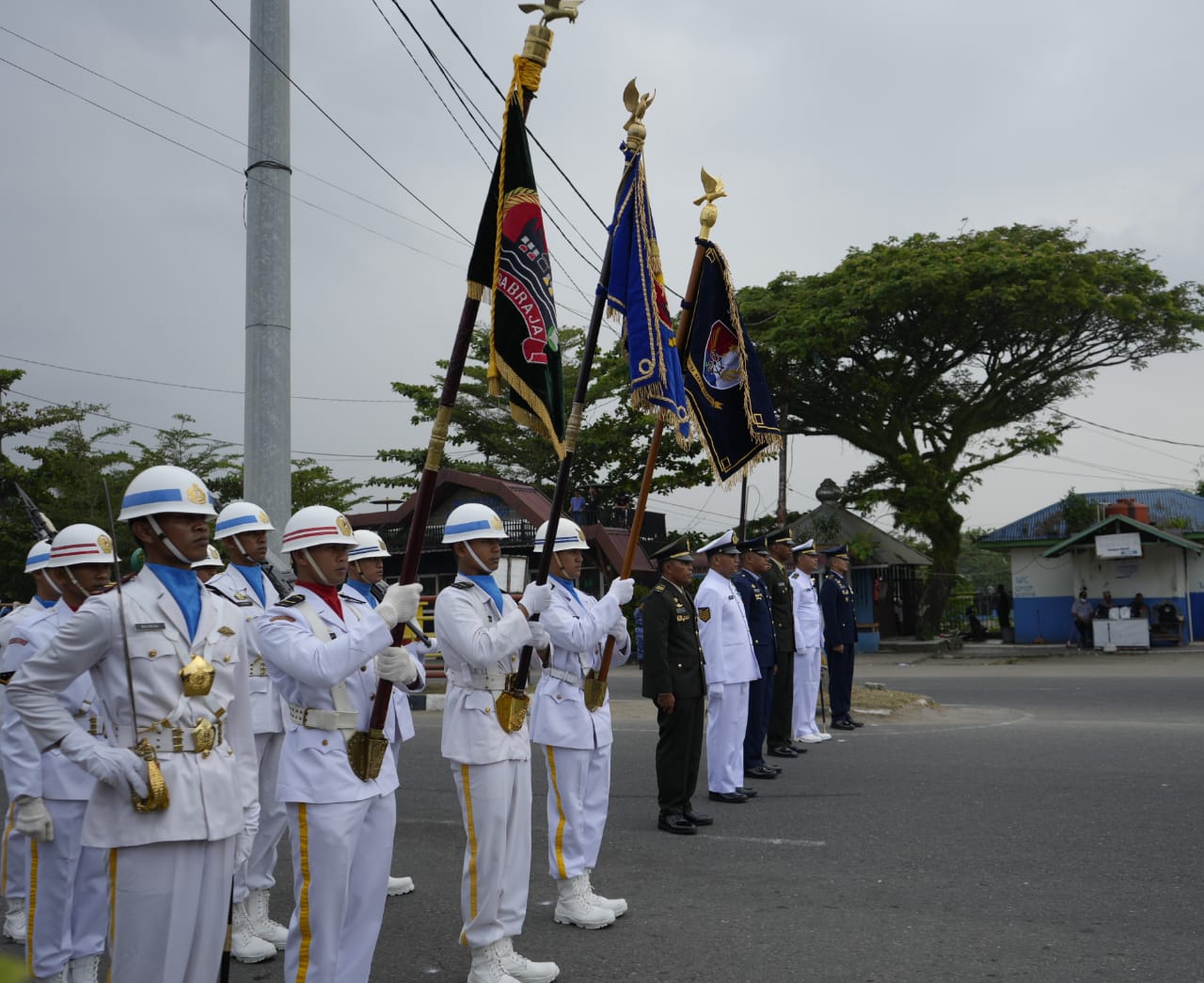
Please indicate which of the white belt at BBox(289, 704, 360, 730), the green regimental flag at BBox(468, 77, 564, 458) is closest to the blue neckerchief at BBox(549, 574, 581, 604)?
the green regimental flag at BBox(468, 77, 564, 458)

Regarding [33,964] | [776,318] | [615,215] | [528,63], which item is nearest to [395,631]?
[33,964]

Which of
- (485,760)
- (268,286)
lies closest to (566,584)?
(485,760)

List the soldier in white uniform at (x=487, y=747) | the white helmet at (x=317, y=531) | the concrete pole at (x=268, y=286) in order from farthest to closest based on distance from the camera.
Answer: the concrete pole at (x=268, y=286) → the soldier in white uniform at (x=487, y=747) → the white helmet at (x=317, y=531)

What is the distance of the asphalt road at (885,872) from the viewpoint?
4828 mm

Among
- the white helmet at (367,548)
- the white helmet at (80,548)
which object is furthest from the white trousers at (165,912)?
the white helmet at (367,548)

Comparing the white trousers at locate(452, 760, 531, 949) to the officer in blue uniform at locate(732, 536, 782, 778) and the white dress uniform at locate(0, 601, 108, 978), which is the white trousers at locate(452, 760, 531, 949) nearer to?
the white dress uniform at locate(0, 601, 108, 978)

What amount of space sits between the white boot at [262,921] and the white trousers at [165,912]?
2.21 meters

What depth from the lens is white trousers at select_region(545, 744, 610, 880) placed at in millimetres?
5609

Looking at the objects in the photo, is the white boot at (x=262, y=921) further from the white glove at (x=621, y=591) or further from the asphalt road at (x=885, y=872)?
the white glove at (x=621, y=591)

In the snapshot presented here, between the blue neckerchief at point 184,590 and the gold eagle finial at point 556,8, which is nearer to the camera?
the blue neckerchief at point 184,590

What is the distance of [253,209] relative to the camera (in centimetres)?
981

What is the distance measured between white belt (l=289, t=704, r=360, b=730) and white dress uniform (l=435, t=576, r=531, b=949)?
25.6 inches

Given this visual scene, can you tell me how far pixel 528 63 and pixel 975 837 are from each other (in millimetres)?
5328

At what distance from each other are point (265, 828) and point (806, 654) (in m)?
7.46
